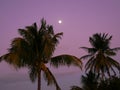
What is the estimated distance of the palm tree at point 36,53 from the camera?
32688 mm

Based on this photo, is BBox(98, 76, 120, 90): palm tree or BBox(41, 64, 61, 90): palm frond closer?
BBox(41, 64, 61, 90): palm frond

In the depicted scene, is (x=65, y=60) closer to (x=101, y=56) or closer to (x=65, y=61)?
(x=65, y=61)

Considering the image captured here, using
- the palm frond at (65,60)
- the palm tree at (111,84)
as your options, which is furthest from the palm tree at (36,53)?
the palm tree at (111,84)

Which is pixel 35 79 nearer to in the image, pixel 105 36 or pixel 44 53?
pixel 44 53

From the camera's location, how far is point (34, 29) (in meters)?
34.7

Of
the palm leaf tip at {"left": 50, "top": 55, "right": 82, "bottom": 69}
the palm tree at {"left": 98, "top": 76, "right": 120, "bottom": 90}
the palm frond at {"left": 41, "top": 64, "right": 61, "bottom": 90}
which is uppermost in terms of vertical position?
the palm leaf tip at {"left": 50, "top": 55, "right": 82, "bottom": 69}

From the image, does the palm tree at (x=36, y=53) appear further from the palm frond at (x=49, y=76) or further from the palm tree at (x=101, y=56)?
the palm tree at (x=101, y=56)

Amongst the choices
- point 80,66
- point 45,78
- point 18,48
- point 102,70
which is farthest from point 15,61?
point 102,70

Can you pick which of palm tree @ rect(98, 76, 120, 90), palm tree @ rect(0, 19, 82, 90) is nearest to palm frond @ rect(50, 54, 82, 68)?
palm tree @ rect(0, 19, 82, 90)

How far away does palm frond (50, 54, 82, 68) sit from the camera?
33469 millimetres

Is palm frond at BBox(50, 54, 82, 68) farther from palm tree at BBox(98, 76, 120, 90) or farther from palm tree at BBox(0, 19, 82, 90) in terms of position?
palm tree at BBox(98, 76, 120, 90)

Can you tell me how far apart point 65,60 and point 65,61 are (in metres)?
0.10

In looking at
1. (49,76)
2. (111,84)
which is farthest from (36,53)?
(111,84)

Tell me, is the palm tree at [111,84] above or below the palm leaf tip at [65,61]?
below
